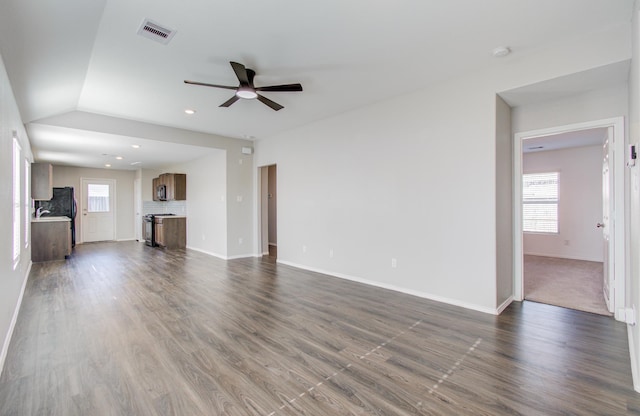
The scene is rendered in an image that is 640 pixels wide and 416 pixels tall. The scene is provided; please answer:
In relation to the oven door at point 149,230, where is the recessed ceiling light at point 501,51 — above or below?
above

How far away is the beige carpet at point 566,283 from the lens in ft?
11.6

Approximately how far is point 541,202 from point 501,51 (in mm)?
5494

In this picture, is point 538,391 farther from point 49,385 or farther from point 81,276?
point 81,276

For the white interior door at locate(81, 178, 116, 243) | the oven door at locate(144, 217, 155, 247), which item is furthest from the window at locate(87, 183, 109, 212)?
the oven door at locate(144, 217, 155, 247)

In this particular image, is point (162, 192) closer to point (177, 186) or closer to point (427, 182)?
point (177, 186)

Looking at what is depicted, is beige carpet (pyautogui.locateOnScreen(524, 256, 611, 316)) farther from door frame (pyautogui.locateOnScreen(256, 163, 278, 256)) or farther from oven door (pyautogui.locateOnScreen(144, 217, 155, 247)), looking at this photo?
oven door (pyautogui.locateOnScreen(144, 217, 155, 247))

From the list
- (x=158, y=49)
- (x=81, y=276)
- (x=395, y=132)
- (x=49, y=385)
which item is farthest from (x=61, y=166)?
(x=395, y=132)

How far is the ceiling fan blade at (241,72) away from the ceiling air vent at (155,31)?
0.55m

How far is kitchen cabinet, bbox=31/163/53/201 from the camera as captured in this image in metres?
6.30

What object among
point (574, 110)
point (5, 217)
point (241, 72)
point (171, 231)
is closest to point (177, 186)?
point (171, 231)

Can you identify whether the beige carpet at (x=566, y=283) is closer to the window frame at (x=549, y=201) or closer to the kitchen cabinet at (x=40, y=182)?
the window frame at (x=549, y=201)

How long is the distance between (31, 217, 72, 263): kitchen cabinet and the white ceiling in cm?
332

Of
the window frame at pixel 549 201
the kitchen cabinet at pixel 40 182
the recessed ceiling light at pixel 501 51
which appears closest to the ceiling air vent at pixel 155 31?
the recessed ceiling light at pixel 501 51

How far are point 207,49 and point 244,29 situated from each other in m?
0.54
